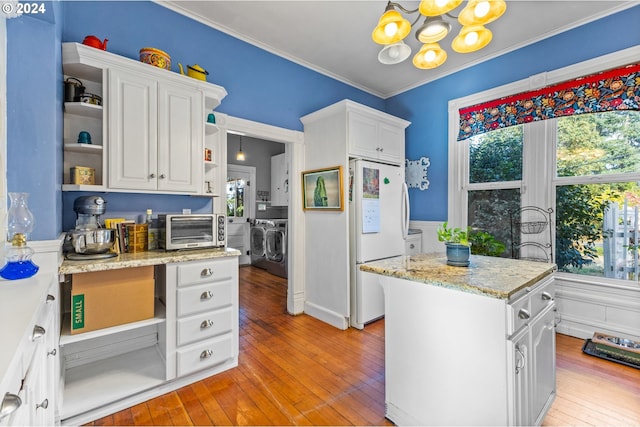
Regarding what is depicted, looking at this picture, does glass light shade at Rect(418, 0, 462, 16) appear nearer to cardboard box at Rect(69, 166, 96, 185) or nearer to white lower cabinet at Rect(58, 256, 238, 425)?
white lower cabinet at Rect(58, 256, 238, 425)

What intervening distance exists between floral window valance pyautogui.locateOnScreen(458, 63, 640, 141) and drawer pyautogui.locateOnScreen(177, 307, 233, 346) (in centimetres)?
319

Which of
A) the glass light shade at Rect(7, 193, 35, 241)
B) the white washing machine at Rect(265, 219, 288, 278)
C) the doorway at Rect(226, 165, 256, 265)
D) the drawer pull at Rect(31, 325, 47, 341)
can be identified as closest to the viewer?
the drawer pull at Rect(31, 325, 47, 341)

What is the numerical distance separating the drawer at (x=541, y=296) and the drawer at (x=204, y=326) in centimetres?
186

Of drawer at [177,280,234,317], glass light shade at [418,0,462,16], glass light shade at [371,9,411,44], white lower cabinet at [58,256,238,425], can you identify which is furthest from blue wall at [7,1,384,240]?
glass light shade at [418,0,462,16]

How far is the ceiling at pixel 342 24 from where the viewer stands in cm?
254

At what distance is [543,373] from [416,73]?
3.37 meters

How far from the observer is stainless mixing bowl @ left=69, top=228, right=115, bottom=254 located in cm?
181

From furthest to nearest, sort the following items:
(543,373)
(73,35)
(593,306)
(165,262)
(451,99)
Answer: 1. (451,99)
2. (593,306)
3. (73,35)
4. (165,262)
5. (543,373)

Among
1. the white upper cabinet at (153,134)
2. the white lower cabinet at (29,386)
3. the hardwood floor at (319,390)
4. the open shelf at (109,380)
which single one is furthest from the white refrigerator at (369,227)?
the white lower cabinet at (29,386)

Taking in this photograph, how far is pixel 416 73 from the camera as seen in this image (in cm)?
372

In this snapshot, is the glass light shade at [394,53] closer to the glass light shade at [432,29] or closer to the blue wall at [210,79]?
the glass light shade at [432,29]

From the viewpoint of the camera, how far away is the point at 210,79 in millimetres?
2766

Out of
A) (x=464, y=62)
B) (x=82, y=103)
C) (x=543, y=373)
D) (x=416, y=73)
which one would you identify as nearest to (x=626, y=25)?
(x=464, y=62)

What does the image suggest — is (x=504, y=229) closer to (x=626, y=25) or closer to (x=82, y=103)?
(x=626, y=25)
